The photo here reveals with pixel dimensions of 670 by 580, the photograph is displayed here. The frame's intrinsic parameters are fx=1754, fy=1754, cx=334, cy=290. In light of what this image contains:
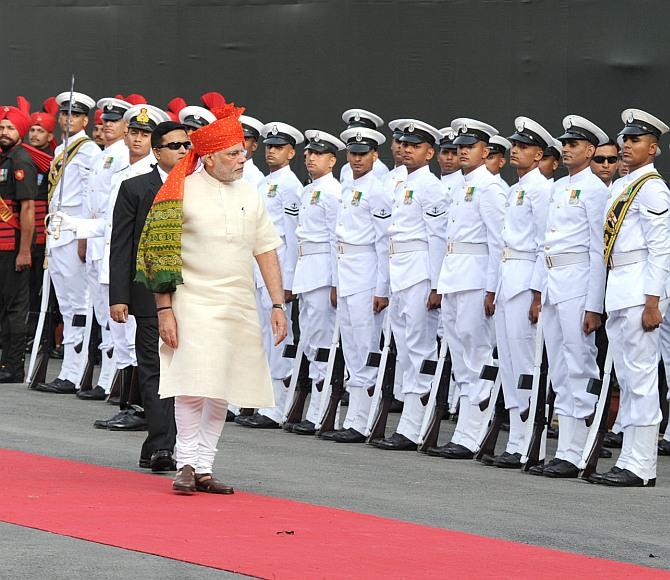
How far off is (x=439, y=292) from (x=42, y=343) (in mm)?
4916

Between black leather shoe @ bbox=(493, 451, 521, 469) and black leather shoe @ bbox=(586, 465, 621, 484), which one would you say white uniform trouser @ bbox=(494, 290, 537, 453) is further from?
black leather shoe @ bbox=(586, 465, 621, 484)

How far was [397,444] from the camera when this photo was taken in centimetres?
1234

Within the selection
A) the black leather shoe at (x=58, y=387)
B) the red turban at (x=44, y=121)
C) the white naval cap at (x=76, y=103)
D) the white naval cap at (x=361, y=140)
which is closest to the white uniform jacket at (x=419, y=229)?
the white naval cap at (x=361, y=140)

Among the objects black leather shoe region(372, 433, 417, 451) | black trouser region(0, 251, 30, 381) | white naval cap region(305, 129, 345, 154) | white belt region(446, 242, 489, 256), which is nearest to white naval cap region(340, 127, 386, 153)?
white naval cap region(305, 129, 345, 154)

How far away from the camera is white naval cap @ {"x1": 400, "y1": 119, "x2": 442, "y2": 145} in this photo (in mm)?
12586

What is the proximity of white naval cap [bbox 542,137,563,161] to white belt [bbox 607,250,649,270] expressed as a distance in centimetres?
141

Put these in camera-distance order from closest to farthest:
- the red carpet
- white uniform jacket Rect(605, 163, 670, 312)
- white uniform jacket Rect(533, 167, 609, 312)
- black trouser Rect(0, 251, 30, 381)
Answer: the red carpet → white uniform jacket Rect(605, 163, 670, 312) → white uniform jacket Rect(533, 167, 609, 312) → black trouser Rect(0, 251, 30, 381)

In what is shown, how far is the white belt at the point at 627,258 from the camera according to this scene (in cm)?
1055

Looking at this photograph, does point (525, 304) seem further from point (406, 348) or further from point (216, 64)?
point (216, 64)

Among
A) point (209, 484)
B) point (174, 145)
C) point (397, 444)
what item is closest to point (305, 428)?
point (397, 444)

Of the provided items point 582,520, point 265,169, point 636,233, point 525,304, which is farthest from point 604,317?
point 265,169

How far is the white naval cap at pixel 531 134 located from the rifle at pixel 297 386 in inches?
105

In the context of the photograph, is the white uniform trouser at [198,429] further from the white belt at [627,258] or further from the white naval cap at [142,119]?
the white naval cap at [142,119]

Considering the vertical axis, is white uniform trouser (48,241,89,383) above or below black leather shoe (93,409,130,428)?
above
